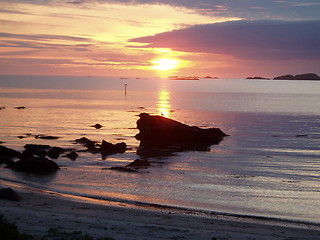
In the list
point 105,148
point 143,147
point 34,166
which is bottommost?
point 143,147

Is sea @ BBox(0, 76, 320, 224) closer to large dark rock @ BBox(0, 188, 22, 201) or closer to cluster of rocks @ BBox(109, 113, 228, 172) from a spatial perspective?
cluster of rocks @ BBox(109, 113, 228, 172)

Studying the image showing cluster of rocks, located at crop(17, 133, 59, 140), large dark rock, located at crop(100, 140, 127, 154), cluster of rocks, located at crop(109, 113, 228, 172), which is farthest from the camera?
cluster of rocks, located at crop(109, 113, 228, 172)

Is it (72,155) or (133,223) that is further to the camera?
(72,155)

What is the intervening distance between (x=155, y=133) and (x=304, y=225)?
131 ft

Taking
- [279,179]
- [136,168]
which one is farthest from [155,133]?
[279,179]

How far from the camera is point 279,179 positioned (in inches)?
1399

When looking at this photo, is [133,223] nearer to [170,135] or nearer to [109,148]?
[109,148]

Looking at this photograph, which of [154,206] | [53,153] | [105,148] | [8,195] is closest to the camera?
[8,195]

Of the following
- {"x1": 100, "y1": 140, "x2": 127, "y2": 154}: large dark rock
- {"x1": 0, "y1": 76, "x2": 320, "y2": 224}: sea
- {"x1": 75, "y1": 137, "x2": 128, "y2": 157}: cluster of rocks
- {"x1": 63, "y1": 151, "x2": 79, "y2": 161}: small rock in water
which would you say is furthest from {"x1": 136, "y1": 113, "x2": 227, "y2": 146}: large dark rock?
{"x1": 63, "y1": 151, "x2": 79, "y2": 161}: small rock in water

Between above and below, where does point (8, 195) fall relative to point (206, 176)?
above

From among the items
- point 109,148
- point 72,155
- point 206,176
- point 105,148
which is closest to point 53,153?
point 72,155

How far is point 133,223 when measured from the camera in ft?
66.3

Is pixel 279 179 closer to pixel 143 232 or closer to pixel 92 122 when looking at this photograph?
pixel 143 232

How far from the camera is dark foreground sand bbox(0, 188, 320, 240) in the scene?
17922mm
